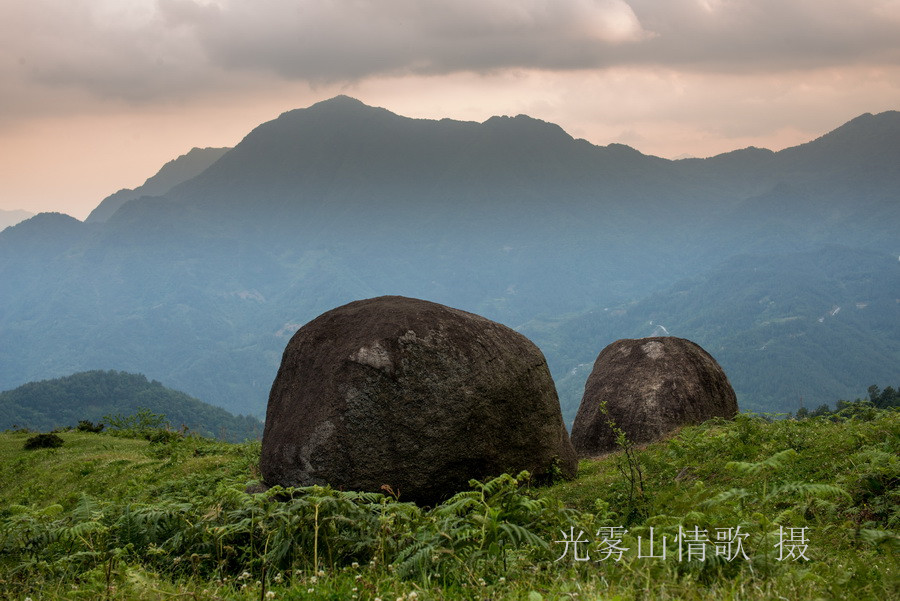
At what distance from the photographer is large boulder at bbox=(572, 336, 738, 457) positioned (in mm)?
20547

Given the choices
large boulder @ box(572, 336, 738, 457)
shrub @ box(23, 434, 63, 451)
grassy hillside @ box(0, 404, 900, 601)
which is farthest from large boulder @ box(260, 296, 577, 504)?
shrub @ box(23, 434, 63, 451)

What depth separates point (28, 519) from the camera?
7785 millimetres

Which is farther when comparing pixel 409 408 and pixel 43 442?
pixel 43 442

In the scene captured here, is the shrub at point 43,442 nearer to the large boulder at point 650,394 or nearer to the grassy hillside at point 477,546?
the large boulder at point 650,394

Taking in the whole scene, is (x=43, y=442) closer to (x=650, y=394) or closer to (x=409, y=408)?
(x=409, y=408)

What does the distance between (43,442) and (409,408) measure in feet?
65.7

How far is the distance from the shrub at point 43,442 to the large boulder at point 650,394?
1912 centimetres

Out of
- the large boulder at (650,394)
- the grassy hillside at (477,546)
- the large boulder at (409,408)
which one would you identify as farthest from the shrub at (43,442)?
the grassy hillside at (477,546)

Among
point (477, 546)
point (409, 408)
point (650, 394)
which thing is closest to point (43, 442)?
point (409, 408)

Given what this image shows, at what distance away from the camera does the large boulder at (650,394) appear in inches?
809

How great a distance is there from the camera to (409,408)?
40.5ft

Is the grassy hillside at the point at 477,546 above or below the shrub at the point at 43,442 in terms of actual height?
above

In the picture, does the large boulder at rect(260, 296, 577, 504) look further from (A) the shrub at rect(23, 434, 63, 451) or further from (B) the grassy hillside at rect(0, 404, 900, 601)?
(A) the shrub at rect(23, 434, 63, 451)

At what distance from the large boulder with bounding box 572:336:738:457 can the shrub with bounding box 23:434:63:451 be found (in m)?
19.1
